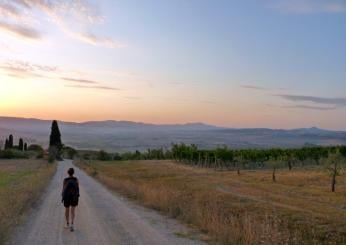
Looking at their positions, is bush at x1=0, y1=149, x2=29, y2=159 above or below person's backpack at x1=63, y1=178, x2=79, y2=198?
below

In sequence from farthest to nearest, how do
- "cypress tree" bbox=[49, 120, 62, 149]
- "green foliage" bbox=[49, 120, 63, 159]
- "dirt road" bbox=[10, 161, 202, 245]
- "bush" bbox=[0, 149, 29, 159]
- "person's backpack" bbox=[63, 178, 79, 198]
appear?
1. "cypress tree" bbox=[49, 120, 62, 149]
2. "bush" bbox=[0, 149, 29, 159]
3. "green foliage" bbox=[49, 120, 63, 159]
4. "person's backpack" bbox=[63, 178, 79, 198]
5. "dirt road" bbox=[10, 161, 202, 245]

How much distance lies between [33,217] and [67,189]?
3.49 m

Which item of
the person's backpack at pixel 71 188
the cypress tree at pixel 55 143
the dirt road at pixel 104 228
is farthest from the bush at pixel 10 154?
the person's backpack at pixel 71 188

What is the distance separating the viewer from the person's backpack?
16703 mm

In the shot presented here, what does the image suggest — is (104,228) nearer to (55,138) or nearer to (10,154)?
(55,138)

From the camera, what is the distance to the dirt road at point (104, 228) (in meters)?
14.1

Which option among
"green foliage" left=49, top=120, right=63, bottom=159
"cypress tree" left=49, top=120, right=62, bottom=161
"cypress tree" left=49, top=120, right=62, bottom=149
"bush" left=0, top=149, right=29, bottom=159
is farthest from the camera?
"cypress tree" left=49, top=120, right=62, bottom=149

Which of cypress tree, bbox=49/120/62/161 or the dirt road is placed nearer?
the dirt road

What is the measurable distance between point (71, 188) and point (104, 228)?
173cm

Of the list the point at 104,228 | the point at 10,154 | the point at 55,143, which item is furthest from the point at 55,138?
the point at 104,228

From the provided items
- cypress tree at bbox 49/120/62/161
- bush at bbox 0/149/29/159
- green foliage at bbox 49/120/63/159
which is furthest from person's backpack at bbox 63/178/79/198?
bush at bbox 0/149/29/159

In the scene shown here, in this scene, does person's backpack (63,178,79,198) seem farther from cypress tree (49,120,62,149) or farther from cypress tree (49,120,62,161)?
cypress tree (49,120,62,149)

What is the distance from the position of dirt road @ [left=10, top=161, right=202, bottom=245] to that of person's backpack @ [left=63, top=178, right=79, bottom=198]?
109cm

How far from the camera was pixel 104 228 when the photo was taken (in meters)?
16.4
